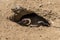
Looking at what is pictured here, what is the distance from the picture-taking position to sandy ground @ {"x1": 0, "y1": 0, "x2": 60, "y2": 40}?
5448 mm

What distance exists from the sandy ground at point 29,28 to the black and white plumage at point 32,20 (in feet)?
0.57

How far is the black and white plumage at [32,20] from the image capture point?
20.2 feet

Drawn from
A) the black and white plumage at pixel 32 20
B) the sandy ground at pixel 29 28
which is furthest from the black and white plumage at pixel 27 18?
the sandy ground at pixel 29 28

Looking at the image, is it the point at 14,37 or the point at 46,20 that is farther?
the point at 46,20

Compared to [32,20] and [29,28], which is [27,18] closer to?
[32,20]

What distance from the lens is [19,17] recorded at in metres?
6.38

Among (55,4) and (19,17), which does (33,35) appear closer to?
(19,17)

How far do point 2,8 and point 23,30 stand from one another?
1.22m

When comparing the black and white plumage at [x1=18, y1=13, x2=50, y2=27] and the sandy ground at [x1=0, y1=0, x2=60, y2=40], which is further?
the black and white plumage at [x1=18, y1=13, x2=50, y2=27]

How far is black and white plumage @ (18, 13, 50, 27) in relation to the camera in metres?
6.14

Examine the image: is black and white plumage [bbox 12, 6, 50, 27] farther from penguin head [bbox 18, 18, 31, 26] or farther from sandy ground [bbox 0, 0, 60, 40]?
sandy ground [bbox 0, 0, 60, 40]

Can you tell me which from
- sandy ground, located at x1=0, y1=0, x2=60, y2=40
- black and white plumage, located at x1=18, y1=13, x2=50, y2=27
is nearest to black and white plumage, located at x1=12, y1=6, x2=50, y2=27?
black and white plumage, located at x1=18, y1=13, x2=50, y2=27

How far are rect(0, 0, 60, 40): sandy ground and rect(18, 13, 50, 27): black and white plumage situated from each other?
17cm

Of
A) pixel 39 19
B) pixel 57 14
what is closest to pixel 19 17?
pixel 39 19
